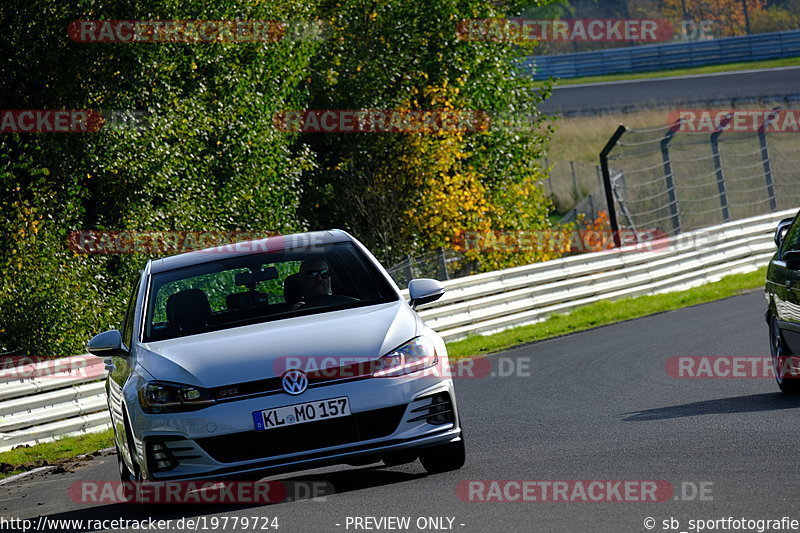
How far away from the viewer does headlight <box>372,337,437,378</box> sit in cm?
733

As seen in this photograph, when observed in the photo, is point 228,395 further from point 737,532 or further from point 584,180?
point 584,180

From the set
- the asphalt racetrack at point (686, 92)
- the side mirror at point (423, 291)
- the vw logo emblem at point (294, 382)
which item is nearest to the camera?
the vw logo emblem at point (294, 382)

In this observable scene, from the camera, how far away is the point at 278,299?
8664mm

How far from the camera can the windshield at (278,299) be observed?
823cm

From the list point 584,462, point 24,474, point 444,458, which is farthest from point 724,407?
point 24,474

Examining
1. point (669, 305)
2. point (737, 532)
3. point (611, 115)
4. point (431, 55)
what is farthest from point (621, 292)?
point (611, 115)

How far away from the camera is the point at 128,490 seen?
8.73 metres

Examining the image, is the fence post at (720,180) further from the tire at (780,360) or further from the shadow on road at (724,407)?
the shadow on road at (724,407)

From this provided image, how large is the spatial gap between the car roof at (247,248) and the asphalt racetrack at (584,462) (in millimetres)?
1528

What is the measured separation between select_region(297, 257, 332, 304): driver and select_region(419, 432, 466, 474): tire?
1.31 metres

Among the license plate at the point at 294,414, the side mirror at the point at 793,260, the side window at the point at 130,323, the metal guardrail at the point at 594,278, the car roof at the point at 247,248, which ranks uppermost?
the car roof at the point at 247,248

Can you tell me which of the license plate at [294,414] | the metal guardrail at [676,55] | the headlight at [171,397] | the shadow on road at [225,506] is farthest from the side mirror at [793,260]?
the metal guardrail at [676,55]

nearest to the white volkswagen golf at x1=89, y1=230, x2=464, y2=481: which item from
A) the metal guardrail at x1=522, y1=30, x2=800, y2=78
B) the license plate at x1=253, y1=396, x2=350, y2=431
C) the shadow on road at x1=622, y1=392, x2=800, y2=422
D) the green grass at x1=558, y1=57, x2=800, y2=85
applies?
the license plate at x1=253, y1=396, x2=350, y2=431

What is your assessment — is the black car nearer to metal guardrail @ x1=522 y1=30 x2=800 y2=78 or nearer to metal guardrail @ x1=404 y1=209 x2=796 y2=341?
metal guardrail @ x1=404 y1=209 x2=796 y2=341
